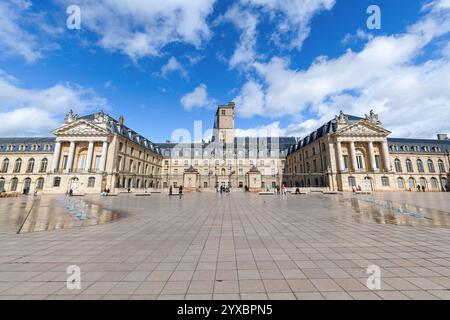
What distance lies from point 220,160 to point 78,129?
119ft

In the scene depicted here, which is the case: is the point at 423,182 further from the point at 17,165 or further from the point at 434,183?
the point at 17,165

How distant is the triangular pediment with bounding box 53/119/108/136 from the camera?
4213 centimetres

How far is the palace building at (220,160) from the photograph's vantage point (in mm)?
40938

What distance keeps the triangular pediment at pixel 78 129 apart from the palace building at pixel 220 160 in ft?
0.56

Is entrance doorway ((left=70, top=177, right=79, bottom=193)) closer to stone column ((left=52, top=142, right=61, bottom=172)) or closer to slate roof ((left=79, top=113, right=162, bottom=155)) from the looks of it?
stone column ((left=52, top=142, right=61, bottom=172))

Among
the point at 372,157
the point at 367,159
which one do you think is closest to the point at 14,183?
the point at 367,159

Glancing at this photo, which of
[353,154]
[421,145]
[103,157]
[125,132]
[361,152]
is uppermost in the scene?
[125,132]

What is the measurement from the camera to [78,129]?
4269cm

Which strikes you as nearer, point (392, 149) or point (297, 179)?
point (392, 149)

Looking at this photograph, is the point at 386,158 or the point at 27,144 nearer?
the point at 386,158
